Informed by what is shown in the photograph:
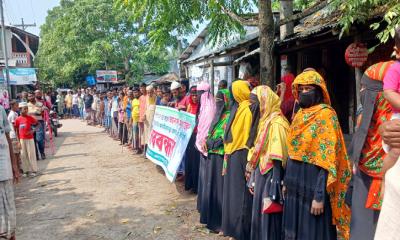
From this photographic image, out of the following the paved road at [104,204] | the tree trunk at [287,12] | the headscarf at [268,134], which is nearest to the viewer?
the headscarf at [268,134]

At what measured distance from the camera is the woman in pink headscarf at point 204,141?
15.8 feet

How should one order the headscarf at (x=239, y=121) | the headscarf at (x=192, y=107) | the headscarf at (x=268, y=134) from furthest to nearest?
the headscarf at (x=192, y=107) → the headscarf at (x=239, y=121) → the headscarf at (x=268, y=134)

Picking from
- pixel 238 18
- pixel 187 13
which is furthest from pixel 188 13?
pixel 238 18

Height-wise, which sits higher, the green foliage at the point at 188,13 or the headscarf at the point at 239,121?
the green foliage at the point at 188,13

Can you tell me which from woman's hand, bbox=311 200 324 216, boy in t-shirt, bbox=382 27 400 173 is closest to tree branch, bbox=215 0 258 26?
woman's hand, bbox=311 200 324 216

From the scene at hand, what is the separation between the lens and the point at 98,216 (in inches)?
214

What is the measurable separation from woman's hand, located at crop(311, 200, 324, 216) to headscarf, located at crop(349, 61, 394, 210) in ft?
1.75

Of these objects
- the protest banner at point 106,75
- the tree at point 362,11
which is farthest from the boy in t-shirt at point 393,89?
the protest banner at point 106,75

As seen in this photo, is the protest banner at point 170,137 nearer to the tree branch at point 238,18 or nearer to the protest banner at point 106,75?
the tree branch at point 238,18

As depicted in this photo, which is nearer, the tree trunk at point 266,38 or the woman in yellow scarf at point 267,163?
the woman in yellow scarf at point 267,163

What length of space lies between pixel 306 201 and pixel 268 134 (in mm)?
728

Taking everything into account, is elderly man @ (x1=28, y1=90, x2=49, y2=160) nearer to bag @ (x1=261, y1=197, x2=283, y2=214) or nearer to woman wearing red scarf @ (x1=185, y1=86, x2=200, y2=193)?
woman wearing red scarf @ (x1=185, y1=86, x2=200, y2=193)

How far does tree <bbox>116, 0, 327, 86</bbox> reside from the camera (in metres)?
6.18

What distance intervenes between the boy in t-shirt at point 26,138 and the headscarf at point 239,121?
18.3 feet
